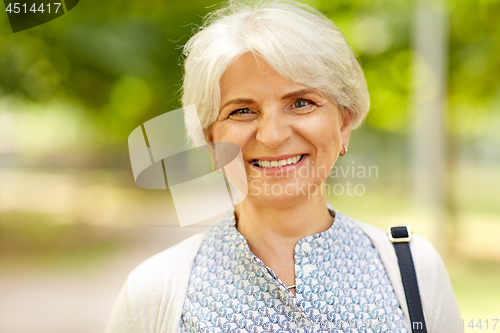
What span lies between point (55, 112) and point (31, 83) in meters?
0.36

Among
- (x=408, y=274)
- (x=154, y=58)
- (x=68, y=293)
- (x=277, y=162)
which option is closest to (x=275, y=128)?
(x=277, y=162)

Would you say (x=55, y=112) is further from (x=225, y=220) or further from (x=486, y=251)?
(x=486, y=251)

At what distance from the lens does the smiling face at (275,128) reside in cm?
125

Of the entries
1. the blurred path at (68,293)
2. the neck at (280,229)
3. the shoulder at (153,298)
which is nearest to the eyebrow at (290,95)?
the neck at (280,229)

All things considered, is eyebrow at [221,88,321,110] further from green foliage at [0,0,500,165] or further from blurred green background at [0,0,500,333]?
blurred green background at [0,0,500,333]

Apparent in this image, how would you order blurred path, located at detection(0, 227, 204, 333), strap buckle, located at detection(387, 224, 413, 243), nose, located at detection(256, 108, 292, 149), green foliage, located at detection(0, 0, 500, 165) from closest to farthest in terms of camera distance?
nose, located at detection(256, 108, 292, 149) → strap buckle, located at detection(387, 224, 413, 243) → green foliage, located at detection(0, 0, 500, 165) → blurred path, located at detection(0, 227, 204, 333)

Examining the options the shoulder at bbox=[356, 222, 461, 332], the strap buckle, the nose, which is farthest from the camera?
the strap buckle

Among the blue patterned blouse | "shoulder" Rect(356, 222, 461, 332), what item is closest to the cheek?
the blue patterned blouse

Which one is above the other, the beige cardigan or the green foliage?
the green foliage

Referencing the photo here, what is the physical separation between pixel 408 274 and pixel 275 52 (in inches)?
33.7

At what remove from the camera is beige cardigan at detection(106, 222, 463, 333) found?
Answer: 4.33 feet

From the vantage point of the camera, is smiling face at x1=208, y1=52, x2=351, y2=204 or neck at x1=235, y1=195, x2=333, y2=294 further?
neck at x1=235, y1=195, x2=333, y2=294

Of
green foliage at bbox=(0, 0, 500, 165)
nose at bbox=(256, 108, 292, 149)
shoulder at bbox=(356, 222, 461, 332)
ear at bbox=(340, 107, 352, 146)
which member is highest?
green foliage at bbox=(0, 0, 500, 165)

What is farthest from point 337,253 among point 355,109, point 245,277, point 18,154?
point 18,154
